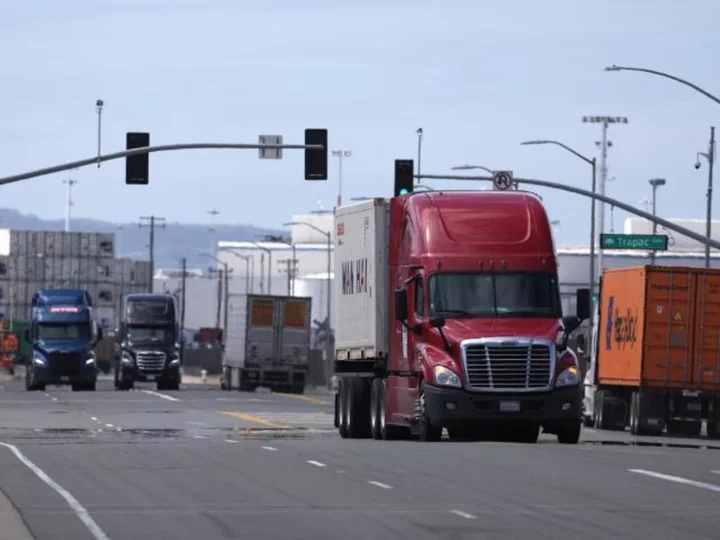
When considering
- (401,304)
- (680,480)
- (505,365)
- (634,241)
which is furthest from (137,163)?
(680,480)

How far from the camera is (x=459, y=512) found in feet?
63.9

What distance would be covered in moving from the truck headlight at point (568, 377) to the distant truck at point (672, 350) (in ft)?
35.6

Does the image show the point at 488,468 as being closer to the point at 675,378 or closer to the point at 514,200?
the point at 514,200

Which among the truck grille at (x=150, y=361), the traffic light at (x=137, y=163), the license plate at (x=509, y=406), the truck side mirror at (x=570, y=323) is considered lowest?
the truck grille at (x=150, y=361)

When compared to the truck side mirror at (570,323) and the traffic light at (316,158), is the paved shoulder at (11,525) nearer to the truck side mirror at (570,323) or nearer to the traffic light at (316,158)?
the truck side mirror at (570,323)

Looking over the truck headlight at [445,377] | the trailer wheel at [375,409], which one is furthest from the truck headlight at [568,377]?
the trailer wheel at [375,409]

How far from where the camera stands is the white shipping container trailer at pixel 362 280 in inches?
1329

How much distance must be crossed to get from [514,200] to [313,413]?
70.3 feet

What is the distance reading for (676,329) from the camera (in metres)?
42.0

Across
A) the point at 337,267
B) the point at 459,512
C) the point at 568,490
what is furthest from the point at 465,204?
the point at 459,512

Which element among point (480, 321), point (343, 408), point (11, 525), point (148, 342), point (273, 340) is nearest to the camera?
point (11, 525)

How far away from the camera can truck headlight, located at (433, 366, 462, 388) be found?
3083 cm

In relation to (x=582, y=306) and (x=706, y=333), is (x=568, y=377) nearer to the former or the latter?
(x=582, y=306)

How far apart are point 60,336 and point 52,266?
65145 millimetres
